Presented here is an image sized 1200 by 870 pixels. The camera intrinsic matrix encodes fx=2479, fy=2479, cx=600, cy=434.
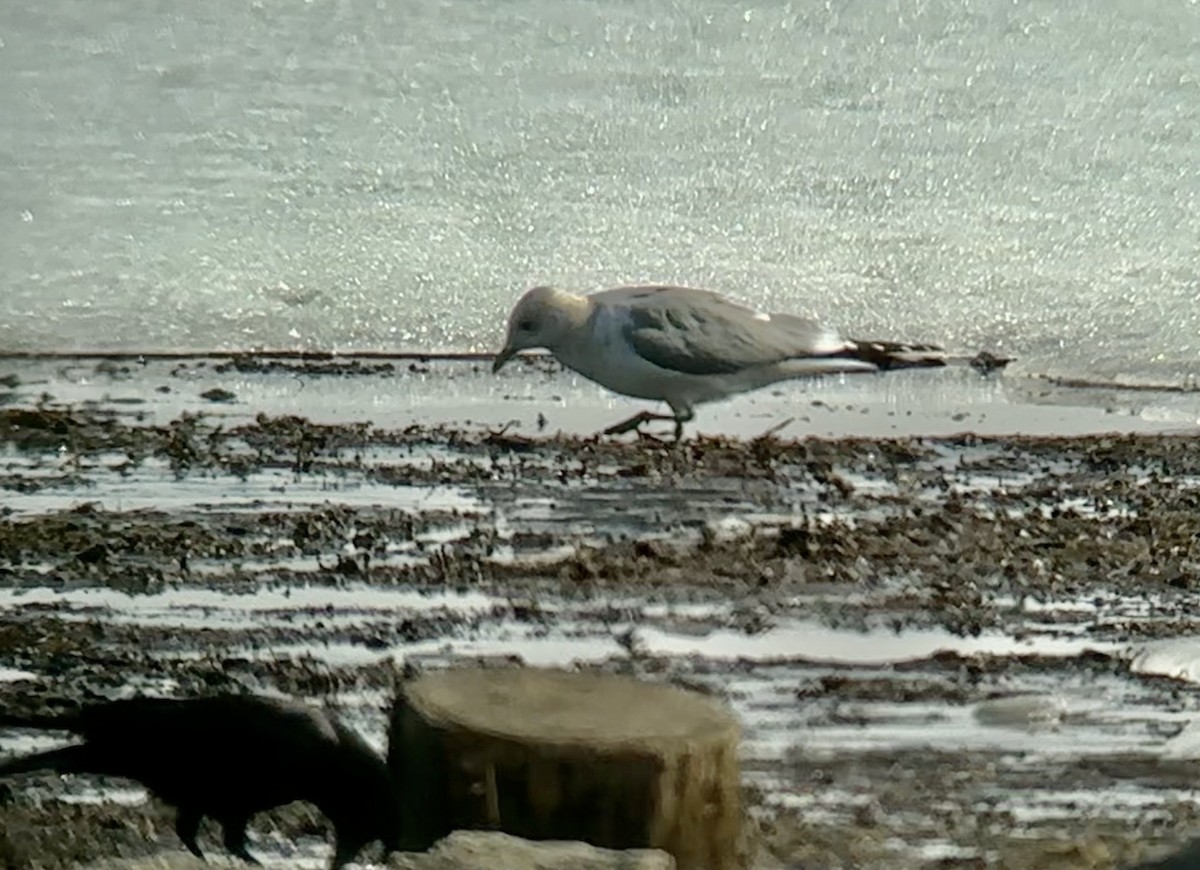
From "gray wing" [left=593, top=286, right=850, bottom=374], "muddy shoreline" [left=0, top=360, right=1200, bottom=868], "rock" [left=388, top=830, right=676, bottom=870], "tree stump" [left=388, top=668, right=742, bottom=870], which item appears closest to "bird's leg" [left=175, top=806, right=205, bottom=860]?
"muddy shoreline" [left=0, top=360, right=1200, bottom=868]

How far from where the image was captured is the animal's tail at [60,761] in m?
3.59

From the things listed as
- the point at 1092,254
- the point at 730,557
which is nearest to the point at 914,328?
the point at 1092,254

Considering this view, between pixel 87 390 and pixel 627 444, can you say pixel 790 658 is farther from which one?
pixel 87 390

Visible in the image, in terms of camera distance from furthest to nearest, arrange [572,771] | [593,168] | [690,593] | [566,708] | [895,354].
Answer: [593,168], [895,354], [690,593], [566,708], [572,771]

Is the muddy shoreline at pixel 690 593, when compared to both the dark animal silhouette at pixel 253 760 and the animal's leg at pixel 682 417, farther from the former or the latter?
the dark animal silhouette at pixel 253 760

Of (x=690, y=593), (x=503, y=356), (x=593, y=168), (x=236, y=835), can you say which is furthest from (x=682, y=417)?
(x=236, y=835)

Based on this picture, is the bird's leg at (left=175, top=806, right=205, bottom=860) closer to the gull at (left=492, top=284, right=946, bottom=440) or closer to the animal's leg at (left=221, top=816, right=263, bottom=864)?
the animal's leg at (left=221, top=816, right=263, bottom=864)

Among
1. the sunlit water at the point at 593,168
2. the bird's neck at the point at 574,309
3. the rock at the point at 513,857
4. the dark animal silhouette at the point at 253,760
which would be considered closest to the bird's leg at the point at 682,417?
the bird's neck at the point at 574,309

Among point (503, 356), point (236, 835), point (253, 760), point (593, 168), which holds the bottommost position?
point (236, 835)

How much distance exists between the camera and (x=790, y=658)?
4.93m

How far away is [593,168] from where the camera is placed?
29.3ft

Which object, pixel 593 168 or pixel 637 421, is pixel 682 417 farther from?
pixel 593 168

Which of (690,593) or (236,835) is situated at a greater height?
(690,593)

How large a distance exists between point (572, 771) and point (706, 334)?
390 centimetres
